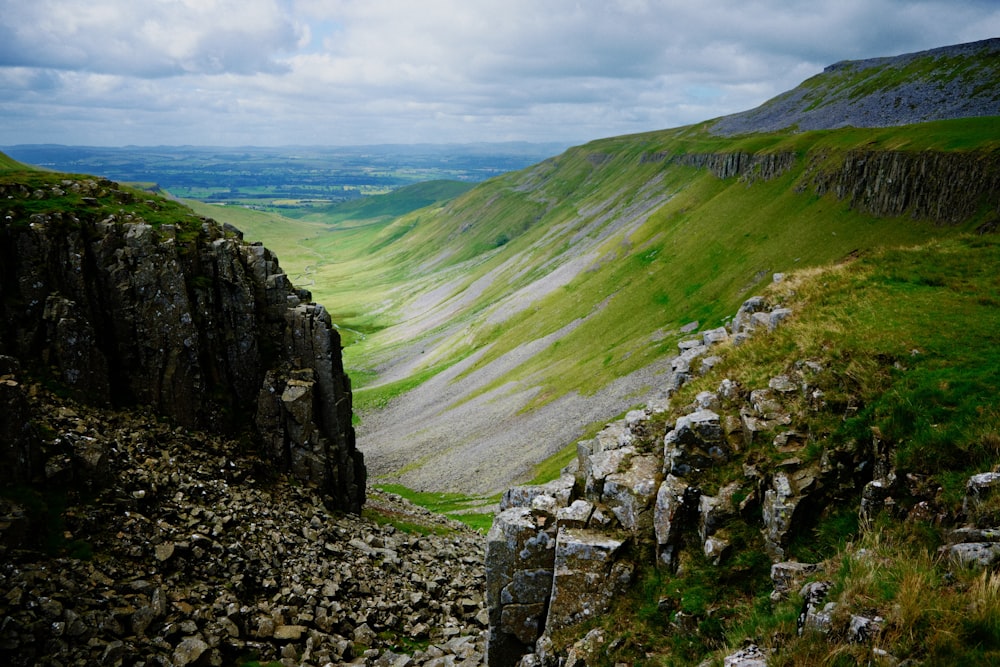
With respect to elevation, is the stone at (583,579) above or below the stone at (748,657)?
below

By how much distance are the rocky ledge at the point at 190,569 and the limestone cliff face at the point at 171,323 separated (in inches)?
87.0

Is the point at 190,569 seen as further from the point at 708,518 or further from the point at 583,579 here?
the point at 708,518

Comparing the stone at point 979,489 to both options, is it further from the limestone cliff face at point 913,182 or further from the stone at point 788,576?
the limestone cliff face at point 913,182

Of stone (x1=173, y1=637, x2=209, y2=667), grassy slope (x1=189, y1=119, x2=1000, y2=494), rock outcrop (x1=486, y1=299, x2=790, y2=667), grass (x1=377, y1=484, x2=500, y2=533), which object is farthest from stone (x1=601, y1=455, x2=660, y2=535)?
grassy slope (x1=189, y1=119, x2=1000, y2=494)

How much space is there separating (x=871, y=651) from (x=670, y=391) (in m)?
17.2

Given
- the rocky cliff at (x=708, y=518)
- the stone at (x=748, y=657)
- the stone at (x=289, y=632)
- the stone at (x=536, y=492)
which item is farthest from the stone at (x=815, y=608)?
the stone at (x=289, y=632)

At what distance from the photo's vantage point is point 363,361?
140 metres

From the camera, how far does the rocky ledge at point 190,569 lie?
2034 centimetres

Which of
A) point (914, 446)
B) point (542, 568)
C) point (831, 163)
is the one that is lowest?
point (542, 568)

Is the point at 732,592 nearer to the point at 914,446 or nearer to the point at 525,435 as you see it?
the point at 914,446

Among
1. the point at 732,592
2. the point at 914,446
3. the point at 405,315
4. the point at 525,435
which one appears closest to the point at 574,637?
the point at 732,592

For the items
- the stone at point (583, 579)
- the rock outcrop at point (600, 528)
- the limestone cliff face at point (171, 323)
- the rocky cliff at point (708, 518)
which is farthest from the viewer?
the limestone cliff face at point (171, 323)

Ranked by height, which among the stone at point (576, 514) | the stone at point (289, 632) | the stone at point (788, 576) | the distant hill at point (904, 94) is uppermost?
the distant hill at point (904, 94)

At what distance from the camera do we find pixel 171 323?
3472 cm
